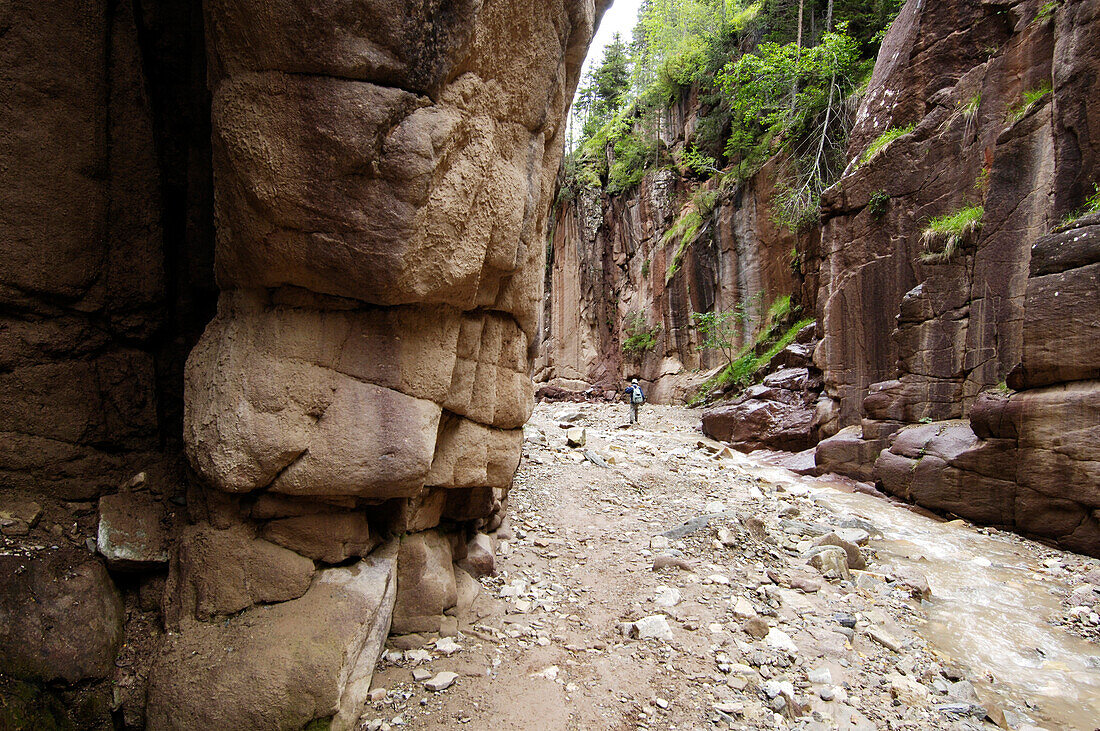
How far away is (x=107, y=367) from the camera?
341 cm

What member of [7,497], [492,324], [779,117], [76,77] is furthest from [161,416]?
[779,117]

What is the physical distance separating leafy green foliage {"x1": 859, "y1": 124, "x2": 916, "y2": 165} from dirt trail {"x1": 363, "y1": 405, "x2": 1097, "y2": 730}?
8252 mm

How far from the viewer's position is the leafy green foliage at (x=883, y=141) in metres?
11.1

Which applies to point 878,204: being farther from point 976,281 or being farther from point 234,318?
point 234,318

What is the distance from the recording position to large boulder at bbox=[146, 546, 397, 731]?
2.79 m

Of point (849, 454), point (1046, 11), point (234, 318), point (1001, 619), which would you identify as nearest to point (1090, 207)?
point (1046, 11)

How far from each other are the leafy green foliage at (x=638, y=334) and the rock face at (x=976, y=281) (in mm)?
11781

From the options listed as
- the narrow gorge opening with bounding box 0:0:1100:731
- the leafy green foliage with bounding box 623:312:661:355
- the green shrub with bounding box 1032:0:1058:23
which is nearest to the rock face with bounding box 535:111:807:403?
the leafy green foliage with bounding box 623:312:661:355

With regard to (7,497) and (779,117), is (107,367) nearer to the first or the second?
(7,497)

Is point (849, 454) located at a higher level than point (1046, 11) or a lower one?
lower

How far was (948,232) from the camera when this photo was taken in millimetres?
9391

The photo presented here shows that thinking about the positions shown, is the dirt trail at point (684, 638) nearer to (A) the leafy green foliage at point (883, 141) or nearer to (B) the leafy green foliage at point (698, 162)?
(A) the leafy green foliage at point (883, 141)

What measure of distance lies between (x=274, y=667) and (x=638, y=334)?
23369 millimetres

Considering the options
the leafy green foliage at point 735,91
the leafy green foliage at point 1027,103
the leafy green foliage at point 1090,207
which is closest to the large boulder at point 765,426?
the leafy green foliage at point 1090,207
